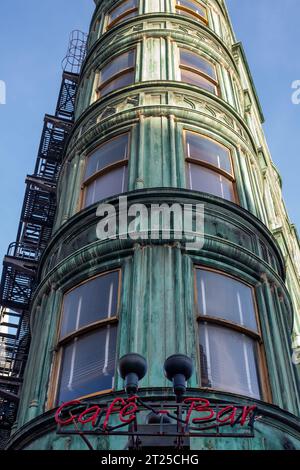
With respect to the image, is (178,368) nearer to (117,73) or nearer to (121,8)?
(117,73)

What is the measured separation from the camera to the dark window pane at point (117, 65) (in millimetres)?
19172

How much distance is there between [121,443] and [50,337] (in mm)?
3026

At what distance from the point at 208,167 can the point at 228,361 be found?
214 inches

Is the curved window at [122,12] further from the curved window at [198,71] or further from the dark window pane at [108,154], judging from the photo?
the dark window pane at [108,154]

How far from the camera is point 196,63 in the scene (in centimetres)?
1923

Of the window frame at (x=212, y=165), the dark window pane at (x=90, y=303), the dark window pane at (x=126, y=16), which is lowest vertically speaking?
the dark window pane at (x=90, y=303)

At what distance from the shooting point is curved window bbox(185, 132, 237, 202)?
14641mm

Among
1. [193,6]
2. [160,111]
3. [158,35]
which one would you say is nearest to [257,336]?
[160,111]

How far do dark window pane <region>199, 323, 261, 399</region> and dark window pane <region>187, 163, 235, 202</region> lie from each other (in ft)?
13.0

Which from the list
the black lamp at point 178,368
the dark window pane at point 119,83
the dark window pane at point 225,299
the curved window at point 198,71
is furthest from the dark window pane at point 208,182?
the black lamp at point 178,368

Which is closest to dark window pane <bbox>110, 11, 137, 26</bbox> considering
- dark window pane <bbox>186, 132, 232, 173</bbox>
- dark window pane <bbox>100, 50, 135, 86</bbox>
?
dark window pane <bbox>100, 50, 135, 86</bbox>

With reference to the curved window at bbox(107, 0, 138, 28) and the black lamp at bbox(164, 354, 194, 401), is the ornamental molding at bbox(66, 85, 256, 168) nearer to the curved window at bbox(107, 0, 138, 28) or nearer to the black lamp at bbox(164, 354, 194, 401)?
the curved window at bbox(107, 0, 138, 28)

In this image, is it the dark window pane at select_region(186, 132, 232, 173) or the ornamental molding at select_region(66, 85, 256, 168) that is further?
the ornamental molding at select_region(66, 85, 256, 168)
